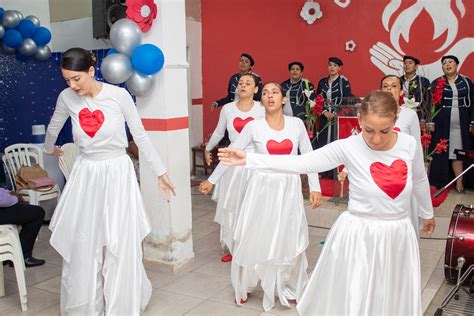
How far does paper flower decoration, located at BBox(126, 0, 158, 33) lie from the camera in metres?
3.83

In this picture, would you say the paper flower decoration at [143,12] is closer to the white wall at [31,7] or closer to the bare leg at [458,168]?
the white wall at [31,7]

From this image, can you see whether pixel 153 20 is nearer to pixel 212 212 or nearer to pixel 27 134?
pixel 212 212

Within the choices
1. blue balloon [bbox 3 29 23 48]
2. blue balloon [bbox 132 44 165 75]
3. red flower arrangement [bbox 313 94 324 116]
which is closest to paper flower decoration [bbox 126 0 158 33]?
blue balloon [bbox 132 44 165 75]

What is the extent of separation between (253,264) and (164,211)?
107 centimetres

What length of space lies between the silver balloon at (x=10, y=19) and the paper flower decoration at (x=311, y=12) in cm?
415

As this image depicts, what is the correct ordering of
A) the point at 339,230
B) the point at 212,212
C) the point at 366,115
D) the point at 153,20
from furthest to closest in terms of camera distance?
the point at 212,212 → the point at 153,20 → the point at 339,230 → the point at 366,115

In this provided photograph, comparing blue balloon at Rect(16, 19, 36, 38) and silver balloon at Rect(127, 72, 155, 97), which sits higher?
blue balloon at Rect(16, 19, 36, 38)

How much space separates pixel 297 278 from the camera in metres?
3.54

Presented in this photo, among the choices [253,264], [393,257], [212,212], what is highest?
[393,257]

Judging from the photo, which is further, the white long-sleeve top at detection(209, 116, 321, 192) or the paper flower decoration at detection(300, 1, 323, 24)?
the paper flower decoration at detection(300, 1, 323, 24)

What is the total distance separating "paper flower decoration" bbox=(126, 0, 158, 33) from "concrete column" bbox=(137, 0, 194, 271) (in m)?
0.05

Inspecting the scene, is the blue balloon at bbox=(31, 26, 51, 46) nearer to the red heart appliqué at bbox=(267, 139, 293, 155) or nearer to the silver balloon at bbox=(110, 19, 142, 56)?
the silver balloon at bbox=(110, 19, 142, 56)

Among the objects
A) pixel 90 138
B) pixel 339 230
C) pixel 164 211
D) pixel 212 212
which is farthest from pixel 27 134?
pixel 339 230

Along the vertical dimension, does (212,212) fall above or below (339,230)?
below
